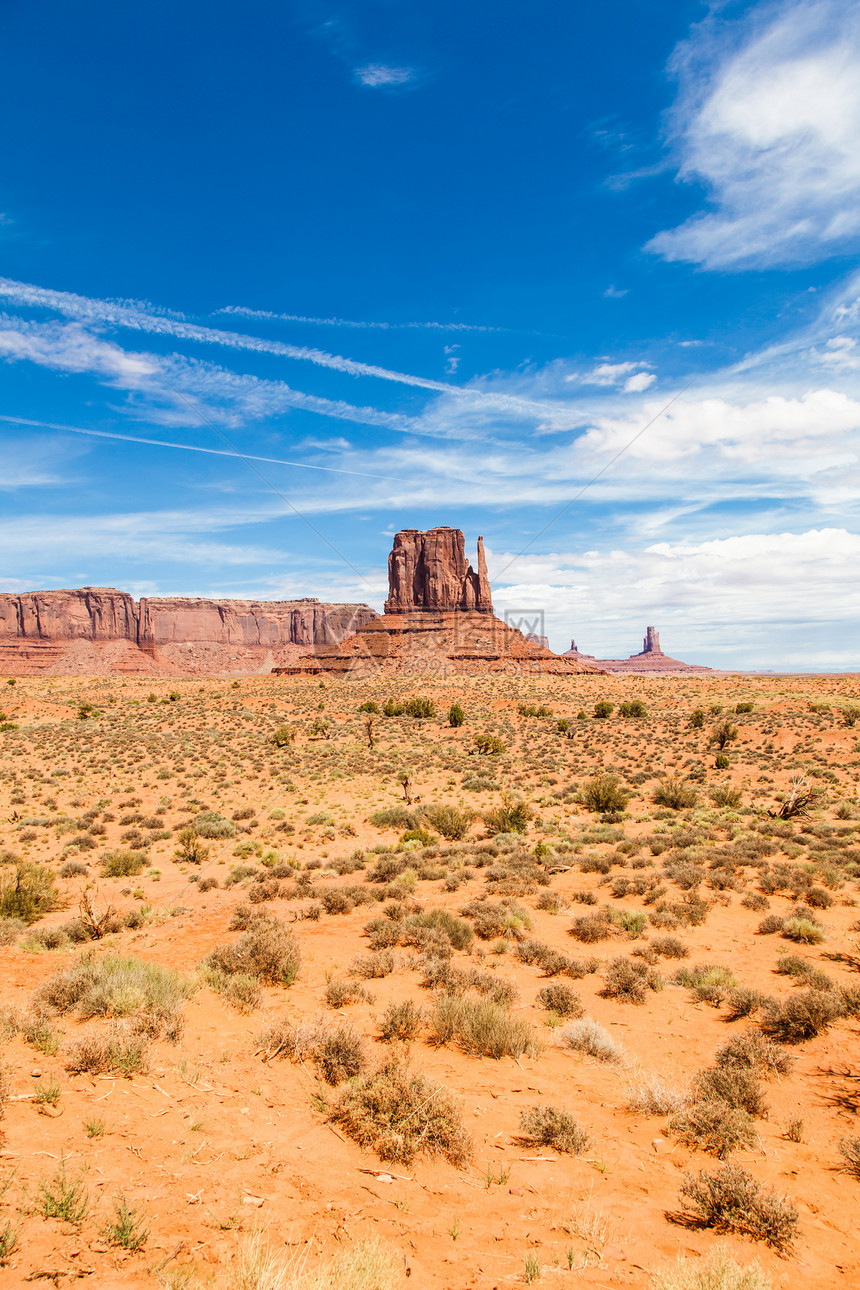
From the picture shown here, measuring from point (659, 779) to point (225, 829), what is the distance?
17.0 metres

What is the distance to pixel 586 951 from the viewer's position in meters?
9.58

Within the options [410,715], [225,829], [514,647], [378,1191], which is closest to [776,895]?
[378,1191]

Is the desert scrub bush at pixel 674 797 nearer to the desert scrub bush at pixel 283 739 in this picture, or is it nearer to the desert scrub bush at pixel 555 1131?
the desert scrub bush at pixel 555 1131

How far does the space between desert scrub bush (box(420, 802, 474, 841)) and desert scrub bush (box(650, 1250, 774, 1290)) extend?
13.9m

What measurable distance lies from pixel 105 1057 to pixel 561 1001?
5241 mm

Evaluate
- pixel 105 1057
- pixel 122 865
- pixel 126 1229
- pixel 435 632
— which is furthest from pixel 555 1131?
pixel 435 632

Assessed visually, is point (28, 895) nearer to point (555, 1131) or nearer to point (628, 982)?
point (555, 1131)

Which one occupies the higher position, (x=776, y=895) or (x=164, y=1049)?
(x=164, y=1049)

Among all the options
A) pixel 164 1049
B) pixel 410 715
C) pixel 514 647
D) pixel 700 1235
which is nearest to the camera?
pixel 700 1235

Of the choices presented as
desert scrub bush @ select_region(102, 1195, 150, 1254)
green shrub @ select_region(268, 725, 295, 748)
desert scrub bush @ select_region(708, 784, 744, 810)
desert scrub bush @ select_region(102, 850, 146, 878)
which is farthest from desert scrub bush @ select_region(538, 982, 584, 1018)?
green shrub @ select_region(268, 725, 295, 748)

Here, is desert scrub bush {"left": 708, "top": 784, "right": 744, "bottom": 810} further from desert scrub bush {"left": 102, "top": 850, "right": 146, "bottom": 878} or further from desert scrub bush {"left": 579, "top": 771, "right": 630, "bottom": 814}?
desert scrub bush {"left": 102, "top": 850, "right": 146, "bottom": 878}

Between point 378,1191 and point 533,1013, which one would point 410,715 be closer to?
point 533,1013

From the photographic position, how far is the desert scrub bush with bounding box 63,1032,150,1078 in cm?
553

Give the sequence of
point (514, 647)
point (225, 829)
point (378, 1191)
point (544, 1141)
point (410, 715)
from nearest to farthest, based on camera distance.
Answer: point (378, 1191) → point (544, 1141) → point (225, 829) → point (410, 715) → point (514, 647)
